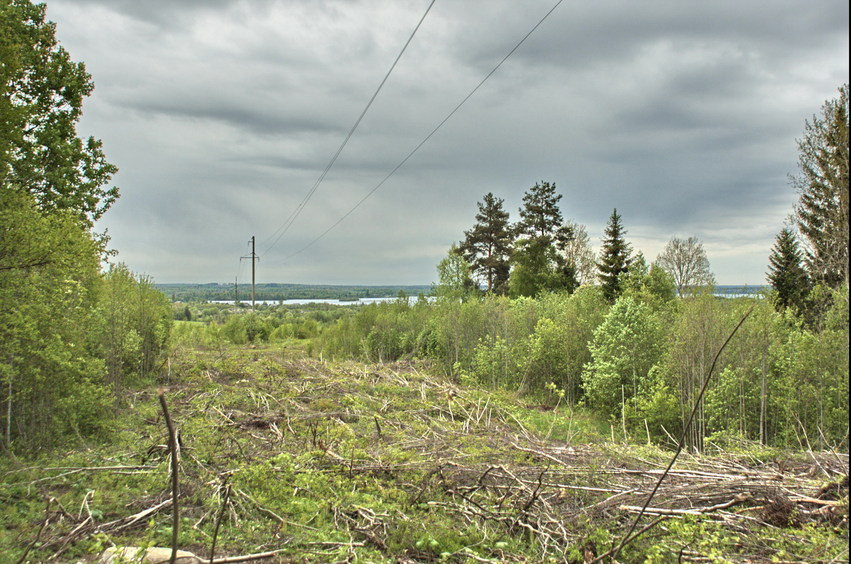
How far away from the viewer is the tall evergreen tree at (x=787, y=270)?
70.4ft

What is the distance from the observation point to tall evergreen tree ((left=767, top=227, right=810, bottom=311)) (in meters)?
21.5

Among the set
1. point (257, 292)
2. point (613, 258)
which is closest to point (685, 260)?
point (613, 258)

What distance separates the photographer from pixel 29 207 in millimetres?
7777

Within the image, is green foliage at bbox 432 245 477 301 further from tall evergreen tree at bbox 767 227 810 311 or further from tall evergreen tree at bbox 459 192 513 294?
tall evergreen tree at bbox 767 227 810 311

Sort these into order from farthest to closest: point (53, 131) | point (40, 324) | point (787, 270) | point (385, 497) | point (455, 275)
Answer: point (455, 275)
point (787, 270)
point (53, 131)
point (40, 324)
point (385, 497)

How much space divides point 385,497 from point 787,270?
84.0 ft

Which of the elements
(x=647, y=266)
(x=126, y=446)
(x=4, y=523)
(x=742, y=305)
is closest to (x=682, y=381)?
(x=742, y=305)

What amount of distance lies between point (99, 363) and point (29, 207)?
3.07 m

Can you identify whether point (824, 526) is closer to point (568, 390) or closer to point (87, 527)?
point (87, 527)

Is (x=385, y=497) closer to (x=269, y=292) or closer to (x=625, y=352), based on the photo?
(x=625, y=352)

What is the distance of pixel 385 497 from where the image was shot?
6613 mm

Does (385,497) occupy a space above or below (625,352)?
below

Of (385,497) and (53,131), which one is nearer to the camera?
(385,497)

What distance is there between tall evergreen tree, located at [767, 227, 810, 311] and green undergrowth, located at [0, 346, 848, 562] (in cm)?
1731
